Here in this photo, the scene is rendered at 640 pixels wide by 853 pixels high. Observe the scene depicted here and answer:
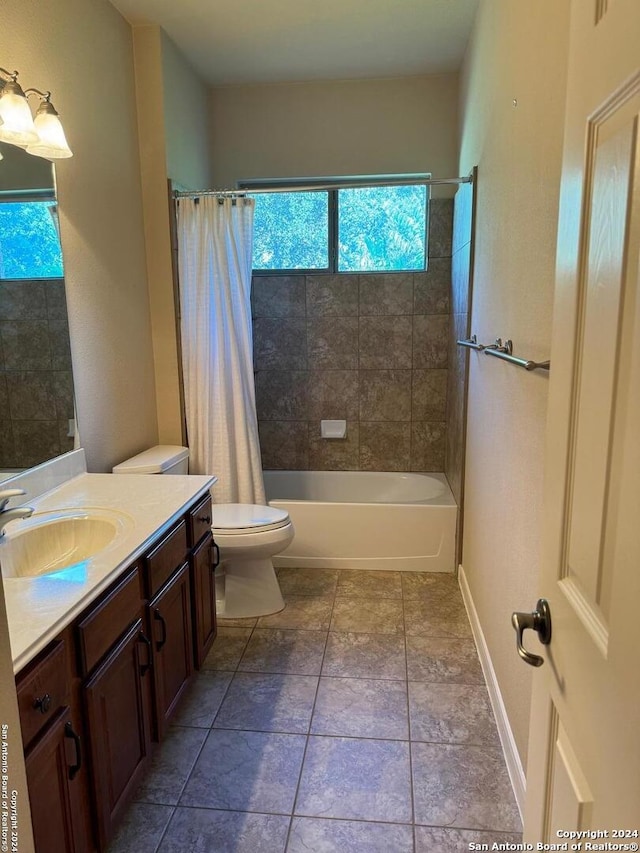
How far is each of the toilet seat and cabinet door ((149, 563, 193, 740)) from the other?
0.58 meters

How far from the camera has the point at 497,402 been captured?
212 centimetres

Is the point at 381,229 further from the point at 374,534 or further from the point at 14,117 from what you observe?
the point at 14,117

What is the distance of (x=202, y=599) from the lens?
2.19 metres

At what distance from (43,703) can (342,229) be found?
3.23m

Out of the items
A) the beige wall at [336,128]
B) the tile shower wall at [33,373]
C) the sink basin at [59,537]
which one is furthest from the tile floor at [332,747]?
the beige wall at [336,128]

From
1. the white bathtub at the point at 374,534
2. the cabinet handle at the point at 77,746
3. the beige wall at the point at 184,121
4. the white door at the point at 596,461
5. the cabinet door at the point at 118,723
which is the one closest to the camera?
the white door at the point at 596,461

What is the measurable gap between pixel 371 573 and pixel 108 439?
167cm

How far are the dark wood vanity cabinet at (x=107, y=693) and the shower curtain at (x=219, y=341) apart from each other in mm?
1027

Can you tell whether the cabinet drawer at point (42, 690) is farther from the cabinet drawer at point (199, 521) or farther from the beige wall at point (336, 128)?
the beige wall at point (336, 128)

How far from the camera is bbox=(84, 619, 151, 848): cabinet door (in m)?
1.38

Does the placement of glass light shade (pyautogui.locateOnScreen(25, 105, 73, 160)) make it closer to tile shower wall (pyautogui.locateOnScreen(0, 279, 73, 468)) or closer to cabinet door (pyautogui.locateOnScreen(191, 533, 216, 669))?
tile shower wall (pyautogui.locateOnScreen(0, 279, 73, 468))

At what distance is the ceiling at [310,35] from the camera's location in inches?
102

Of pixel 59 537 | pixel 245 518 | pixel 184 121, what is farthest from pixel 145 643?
pixel 184 121

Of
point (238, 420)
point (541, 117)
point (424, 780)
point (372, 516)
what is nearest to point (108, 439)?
point (238, 420)
